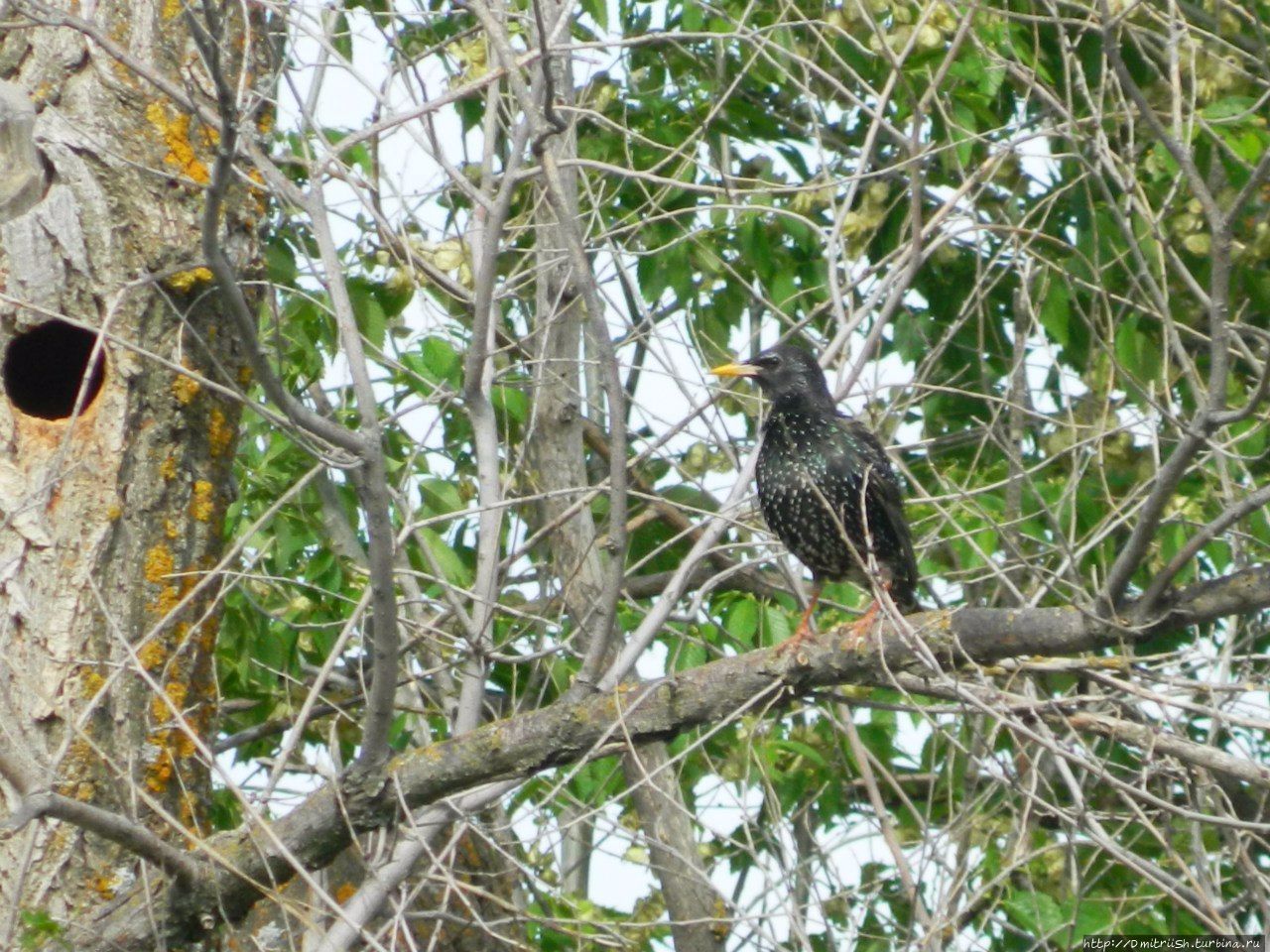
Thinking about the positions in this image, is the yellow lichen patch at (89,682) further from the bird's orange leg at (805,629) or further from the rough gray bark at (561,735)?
the bird's orange leg at (805,629)

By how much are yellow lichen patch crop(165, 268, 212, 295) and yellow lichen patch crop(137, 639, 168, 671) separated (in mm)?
869

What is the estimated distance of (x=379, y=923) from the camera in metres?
4.82

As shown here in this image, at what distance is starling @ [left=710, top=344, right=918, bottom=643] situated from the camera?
484 centimetres

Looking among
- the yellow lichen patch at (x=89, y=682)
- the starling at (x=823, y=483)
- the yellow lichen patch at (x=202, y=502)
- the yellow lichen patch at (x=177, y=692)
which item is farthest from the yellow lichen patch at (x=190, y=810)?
the starling at (x=823, y=483)

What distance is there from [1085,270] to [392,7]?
2574 mm

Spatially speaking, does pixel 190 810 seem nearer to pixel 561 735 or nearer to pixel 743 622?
pixel 561 735

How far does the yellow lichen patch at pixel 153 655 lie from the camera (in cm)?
362

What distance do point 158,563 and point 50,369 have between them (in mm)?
646

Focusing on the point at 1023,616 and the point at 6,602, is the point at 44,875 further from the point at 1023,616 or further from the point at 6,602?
the point at 1023,616

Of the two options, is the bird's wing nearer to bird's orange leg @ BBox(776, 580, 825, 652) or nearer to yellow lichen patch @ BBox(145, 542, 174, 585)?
bird's orange leg @ BBox(776, 580, 825, 652)

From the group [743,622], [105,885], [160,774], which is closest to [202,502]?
[160,774]

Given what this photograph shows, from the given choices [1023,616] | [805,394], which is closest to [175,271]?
[1023,616]

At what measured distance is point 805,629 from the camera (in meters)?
4.48

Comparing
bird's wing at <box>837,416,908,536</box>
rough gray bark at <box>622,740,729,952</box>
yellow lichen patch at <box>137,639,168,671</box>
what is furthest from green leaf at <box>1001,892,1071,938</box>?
yellow lichen patch at <box>137,639,168,671</box>
